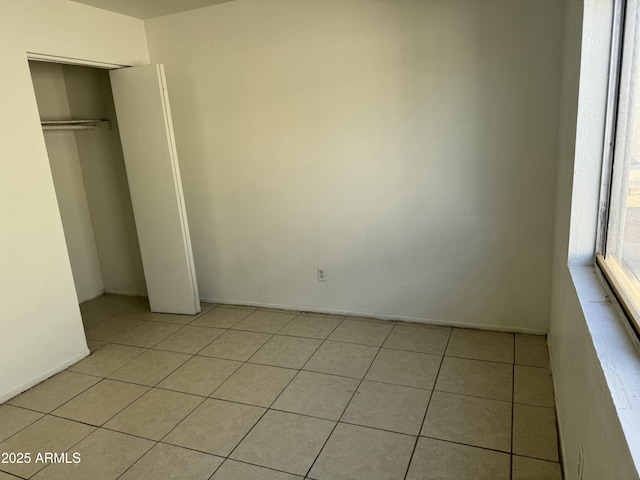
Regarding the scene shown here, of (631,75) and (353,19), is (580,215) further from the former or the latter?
(353,19)

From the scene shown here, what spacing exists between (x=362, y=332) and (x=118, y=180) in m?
2.67

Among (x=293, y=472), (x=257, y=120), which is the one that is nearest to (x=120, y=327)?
(x=257, y=120)

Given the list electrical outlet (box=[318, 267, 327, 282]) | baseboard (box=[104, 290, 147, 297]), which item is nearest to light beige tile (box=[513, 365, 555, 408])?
electrical outlet (box=[318, 267, 327, 282])

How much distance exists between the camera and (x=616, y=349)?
1086 mm

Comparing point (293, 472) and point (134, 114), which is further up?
point (134, 114)

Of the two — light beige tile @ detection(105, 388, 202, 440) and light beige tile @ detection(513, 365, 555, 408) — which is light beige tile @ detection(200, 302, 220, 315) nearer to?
light beige tile @ detection(105, 388, 202, 440)

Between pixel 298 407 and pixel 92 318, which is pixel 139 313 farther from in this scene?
pixel 298 407

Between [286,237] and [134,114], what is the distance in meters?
1.52

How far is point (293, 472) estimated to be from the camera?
1.86 m

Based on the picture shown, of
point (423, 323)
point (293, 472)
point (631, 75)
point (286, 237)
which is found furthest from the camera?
point (286, 237)

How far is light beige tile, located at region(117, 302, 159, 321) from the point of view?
3721 mm

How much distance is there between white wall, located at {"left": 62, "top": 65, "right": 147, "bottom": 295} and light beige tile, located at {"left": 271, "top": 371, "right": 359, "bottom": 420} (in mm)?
2408

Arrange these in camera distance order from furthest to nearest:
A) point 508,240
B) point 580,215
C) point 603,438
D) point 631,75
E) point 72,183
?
point 72,183 → point 508,240 → point 580,215 → point 631,75 → point 603,438

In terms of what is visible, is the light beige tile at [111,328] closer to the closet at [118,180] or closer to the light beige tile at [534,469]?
the closet at [118,180]
